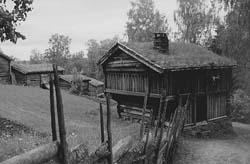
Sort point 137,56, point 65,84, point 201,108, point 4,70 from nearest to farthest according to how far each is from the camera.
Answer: point 137,56
point 201,108
point 4,70
point 65,84

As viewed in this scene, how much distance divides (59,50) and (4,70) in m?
40.8

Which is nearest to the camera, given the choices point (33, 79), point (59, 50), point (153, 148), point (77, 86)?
point (153, 148)

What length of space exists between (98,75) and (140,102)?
36.3m

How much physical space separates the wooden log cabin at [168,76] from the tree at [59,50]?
56547mm

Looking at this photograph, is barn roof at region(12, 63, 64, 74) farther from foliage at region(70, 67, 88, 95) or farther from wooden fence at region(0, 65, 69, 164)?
wooden fence at region(0, 65, 69, 164)

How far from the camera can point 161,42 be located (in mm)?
16953

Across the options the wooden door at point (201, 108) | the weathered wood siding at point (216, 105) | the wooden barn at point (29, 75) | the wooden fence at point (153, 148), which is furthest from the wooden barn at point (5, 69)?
the wooden fence at point (153, 148)

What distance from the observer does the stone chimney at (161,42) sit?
55.0 feet

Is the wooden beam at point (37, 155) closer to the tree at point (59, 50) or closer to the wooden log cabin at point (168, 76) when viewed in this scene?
the wooden log cabin at point (168, 76)

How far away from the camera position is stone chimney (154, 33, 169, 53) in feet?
55.0

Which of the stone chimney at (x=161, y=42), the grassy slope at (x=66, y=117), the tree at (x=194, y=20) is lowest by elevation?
the grassy slope at (x=66, y=117)

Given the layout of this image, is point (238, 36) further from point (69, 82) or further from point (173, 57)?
point (69, 82)

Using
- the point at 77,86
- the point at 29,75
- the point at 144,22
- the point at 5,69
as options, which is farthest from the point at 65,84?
the point at 144,22

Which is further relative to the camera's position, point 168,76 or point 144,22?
point 144,22
